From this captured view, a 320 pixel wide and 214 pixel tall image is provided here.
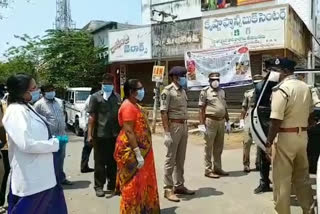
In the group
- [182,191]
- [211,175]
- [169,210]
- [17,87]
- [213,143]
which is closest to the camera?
[17,87]

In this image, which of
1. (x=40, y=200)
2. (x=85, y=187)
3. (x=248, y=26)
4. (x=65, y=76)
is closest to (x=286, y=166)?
(x=40, y=200)

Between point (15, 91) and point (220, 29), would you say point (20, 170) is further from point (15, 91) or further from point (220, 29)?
point (220, 29)

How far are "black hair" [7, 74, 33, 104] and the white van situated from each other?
41.5 ft

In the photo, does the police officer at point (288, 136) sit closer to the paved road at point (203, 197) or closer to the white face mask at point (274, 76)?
the white face mask at point (274, 76)

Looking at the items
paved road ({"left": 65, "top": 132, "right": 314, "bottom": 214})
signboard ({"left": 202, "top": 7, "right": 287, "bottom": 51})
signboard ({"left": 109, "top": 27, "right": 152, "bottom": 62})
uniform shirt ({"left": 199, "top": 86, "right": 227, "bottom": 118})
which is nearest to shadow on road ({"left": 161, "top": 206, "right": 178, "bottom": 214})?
paved road ({"left": 65, "top": 132, "right": 314, "bottom": 214})

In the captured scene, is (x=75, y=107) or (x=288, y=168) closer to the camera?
(x=288, y=168)

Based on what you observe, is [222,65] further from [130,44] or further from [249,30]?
[130,44]

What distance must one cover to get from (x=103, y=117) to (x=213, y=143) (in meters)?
2.18

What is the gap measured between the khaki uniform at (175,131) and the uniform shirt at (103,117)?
882 mm

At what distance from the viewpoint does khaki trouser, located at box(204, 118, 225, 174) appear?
766cm

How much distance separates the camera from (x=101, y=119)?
6695mm

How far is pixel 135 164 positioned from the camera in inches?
191

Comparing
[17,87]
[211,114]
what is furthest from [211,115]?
[17,87]

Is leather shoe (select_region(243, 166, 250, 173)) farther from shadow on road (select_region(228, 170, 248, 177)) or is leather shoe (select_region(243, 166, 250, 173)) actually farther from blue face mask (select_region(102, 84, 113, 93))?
blue face mask (select_region(102, 84, 113, 93))
